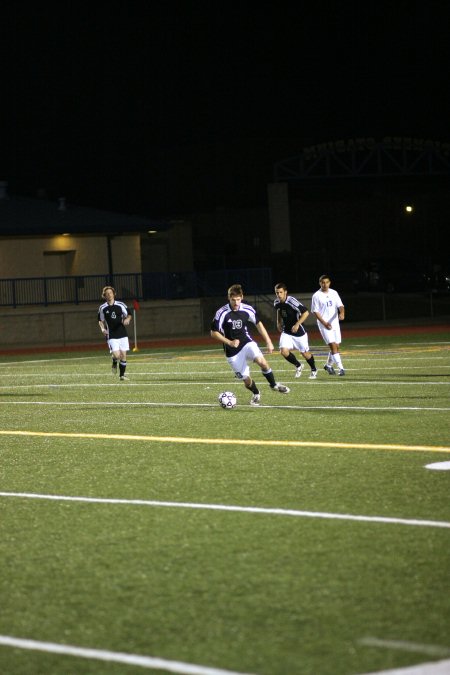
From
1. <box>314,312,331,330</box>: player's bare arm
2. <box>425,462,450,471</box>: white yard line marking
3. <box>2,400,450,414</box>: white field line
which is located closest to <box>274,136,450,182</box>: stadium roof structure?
<box>314,312,331,330</box>: player's bare arm

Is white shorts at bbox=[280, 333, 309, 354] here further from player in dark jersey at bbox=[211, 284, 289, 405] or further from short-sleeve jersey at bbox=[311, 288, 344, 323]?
player in dark jersey at bbox=[211, 284, 289, 405]

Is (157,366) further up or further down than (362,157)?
further down

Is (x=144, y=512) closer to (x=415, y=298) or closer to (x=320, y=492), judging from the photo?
(x=320, y=492)

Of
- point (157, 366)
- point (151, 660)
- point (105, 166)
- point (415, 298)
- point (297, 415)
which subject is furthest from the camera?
point (105, 166)

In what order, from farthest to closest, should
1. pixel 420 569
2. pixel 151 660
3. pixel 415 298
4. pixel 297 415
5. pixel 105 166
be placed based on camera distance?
pixel 105 166 < pixel 415 298 < pixel 297 415 < pixel 420 569 < pixel 151 660

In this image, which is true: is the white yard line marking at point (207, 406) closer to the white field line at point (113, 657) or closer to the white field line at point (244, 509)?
the white field line at point (244, 509)

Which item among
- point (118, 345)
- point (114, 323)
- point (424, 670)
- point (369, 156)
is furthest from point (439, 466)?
point (369, 156)

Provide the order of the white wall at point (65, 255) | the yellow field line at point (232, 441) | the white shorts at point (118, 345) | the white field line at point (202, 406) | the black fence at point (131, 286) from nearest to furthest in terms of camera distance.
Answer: the yellow field line at point (232, 441) → the white field line at point (202, 406) → the white shorts at point (118, 345) → the black fence at point (131, 286) → the white wall at point (65, 255)

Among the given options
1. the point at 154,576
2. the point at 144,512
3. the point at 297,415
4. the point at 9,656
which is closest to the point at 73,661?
the point at 9,656

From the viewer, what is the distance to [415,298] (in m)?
55.6

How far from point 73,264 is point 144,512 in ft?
125

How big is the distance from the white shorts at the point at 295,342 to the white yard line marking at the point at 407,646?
656 inches

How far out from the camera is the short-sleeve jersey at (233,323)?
17.4 meters

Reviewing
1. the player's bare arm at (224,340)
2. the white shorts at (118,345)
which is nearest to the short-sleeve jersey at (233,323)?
the player's bare arm at (224,340)
